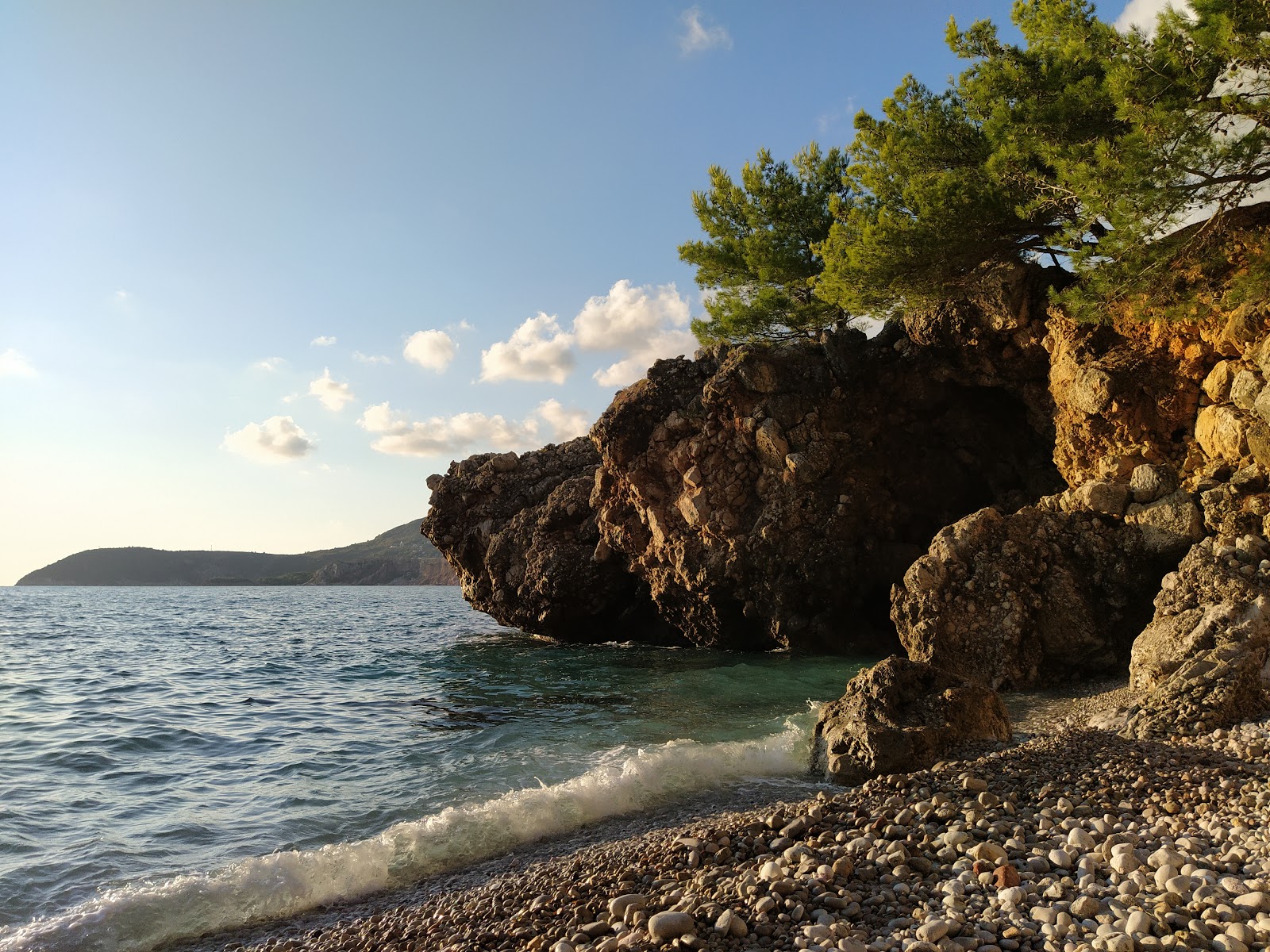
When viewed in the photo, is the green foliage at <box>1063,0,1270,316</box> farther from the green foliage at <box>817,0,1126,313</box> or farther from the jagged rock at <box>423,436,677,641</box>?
the jagged rock at <box>423,436,677,641</box>

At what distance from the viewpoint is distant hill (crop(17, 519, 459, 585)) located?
15138 centimetres

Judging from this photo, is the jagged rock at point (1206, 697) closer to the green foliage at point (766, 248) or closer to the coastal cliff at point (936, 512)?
the coastal cliff at point (936, 512)

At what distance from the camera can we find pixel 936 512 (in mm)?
24469

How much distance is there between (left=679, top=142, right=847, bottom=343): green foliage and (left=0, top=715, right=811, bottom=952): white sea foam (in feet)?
55.2

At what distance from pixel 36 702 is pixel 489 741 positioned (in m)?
11.7

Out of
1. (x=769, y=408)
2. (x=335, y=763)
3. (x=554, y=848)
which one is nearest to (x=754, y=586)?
(x=769, y=408)

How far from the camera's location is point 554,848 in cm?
820

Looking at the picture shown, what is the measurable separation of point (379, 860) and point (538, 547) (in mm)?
23083

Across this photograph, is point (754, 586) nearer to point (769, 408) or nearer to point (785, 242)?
point (769, 408)

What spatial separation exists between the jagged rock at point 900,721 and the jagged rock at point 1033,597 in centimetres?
522

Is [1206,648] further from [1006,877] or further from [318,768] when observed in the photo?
[318,768]

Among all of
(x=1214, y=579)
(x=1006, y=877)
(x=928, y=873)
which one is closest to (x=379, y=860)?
(x=928, y=873)

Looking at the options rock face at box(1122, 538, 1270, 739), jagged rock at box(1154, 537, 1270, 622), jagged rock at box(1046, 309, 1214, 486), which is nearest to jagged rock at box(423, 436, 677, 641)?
jagged rock at box(1046, 309, 1214, 486)

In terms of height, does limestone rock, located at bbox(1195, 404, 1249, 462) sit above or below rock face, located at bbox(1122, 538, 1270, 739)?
above
